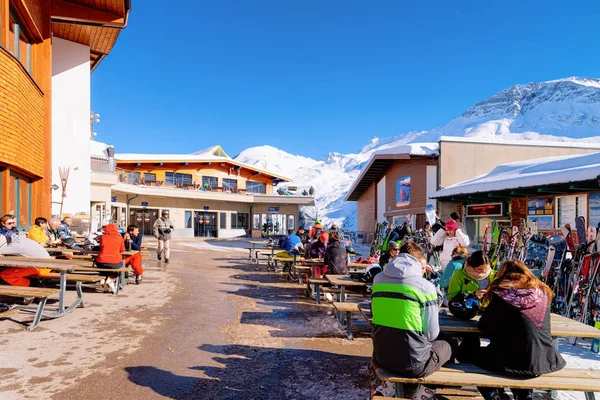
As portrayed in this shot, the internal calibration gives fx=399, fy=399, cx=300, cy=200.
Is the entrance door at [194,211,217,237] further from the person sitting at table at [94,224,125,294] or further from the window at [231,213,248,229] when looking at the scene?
the person sitting at table at [94,224,125,294]

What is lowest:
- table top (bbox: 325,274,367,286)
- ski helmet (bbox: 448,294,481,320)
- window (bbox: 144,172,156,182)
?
table top (bbox: 325,274,367,286)

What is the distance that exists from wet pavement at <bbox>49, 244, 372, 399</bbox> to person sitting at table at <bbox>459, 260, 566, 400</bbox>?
4.19ft

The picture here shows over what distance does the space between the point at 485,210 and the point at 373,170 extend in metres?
10.3

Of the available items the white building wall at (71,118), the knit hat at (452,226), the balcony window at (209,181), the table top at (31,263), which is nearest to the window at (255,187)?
the balcony window at (209,181)

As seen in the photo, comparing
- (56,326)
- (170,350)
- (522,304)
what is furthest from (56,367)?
(522,304)

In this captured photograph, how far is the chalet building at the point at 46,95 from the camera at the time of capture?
26.4 ft

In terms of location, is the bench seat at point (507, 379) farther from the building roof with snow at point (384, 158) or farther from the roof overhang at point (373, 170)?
the roof overhang at point (373, 170)

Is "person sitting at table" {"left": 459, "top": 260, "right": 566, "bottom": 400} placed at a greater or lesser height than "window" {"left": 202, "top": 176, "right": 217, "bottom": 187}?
lesser

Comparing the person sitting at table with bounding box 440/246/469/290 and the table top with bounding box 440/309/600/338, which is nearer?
the table top with bounding box 440/309/600/338

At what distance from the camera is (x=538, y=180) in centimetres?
1162

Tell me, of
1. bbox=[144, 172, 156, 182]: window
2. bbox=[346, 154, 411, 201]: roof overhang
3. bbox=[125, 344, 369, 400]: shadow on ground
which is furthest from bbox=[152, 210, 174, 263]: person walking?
bbox=[144, 172, 156, 182]: window

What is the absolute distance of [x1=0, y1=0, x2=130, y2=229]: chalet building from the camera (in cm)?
805

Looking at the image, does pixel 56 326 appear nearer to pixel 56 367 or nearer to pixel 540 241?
pixel 56 367

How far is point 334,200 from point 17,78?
115 m
